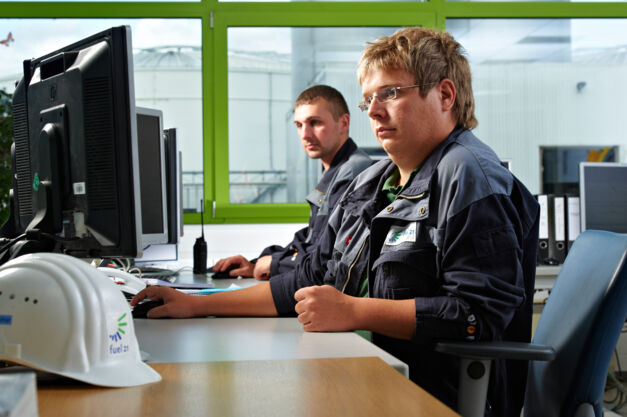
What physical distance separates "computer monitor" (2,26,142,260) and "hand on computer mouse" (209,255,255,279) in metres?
1.31

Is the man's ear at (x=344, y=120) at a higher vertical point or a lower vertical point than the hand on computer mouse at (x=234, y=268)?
higher

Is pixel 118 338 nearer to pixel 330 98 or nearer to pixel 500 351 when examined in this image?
pixel 500 351

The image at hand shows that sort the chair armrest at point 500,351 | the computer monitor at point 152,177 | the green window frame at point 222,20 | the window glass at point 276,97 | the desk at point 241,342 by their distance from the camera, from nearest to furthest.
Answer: the desk at point 241,342 → the chair armrest at point 500,351 → the computer monitor at point 152,177 → the green window frame at point 222,20 → the window glass at point 276,97

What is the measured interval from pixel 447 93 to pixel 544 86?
328 centimetres

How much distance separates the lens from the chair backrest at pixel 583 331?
110 centimetres

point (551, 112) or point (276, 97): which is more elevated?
point (276, 97)

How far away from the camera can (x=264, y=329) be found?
1227 millimetres

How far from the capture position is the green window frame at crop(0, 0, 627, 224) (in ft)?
13.5

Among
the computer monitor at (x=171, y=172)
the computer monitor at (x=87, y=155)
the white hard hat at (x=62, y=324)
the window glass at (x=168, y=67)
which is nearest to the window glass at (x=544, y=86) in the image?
the window glass at (x=168, y=67)

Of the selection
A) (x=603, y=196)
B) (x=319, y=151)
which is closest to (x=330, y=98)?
(x=319, y=151)

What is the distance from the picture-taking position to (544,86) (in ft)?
14.1

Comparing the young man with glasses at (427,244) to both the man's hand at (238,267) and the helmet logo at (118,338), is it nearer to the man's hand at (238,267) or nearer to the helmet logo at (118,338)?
the helmet logo at (118,338)

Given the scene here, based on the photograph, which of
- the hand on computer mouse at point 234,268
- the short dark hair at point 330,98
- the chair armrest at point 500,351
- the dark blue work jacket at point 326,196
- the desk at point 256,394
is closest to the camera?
the desk at point 256,394

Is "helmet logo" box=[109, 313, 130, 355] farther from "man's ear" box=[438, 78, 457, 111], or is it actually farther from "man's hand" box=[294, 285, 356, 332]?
"man's ear" box=[438, 78, 457, 111]
